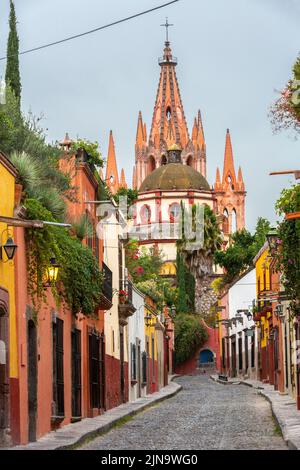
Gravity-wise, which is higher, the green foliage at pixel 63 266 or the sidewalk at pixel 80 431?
the green foliage at pixel 63 266

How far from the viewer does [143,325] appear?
46781mm

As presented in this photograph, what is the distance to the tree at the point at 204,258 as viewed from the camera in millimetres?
96750

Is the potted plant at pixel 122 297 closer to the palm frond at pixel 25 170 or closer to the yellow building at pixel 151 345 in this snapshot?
the yellow building at pixel 151 345

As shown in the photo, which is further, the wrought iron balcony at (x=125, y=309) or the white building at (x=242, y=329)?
the white building at (x=242, y=329)

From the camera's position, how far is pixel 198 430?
→ 23.5 m

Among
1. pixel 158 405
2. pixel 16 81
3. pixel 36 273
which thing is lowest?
pixel 158 405

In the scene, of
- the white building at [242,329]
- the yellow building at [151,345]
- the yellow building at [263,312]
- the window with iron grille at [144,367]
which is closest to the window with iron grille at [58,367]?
the yellow building at [263,312]

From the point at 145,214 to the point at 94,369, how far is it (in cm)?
9414

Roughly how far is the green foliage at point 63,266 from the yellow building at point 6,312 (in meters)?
1.34

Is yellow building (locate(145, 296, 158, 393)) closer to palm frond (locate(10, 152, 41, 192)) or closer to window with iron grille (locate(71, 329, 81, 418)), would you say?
window with iron grille (locate(71, 329, 81, 418))
